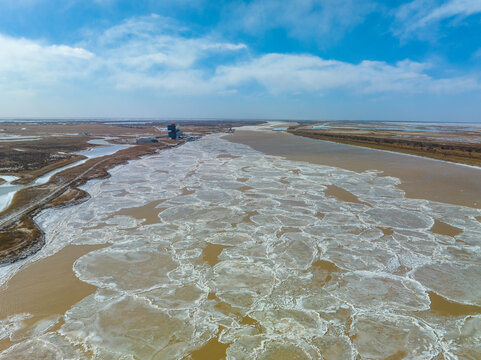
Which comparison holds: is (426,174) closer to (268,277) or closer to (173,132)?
(268,277)

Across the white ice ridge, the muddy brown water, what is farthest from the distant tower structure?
the white ice ridge

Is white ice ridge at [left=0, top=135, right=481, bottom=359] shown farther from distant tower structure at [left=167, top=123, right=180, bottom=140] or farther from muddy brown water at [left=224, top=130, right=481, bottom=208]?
distant tower structure at [left=167, top=123, right=180, bottom=140]

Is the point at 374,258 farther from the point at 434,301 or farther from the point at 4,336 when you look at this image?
the point at 4,336

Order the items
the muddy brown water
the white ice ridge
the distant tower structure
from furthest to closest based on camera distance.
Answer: the distant tower structure < the muddy brown water < the white ice ridge

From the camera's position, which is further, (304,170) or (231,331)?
(304,170)

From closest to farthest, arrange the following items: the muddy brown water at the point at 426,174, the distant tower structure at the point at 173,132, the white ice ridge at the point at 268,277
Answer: the white ice ridge at the point at 268,277
the muddy brown water at the point at 426,174
the distant tower structure at the point at 173,132

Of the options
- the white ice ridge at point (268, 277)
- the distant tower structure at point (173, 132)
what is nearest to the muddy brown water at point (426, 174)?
the white ice ridge at point (268, 277)

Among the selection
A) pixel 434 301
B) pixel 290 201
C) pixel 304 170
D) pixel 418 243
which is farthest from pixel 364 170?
pixel 434 301

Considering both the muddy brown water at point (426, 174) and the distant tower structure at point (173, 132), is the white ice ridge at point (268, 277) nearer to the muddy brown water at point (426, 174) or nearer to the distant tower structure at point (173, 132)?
the muddy brown water at point (426, 174)
